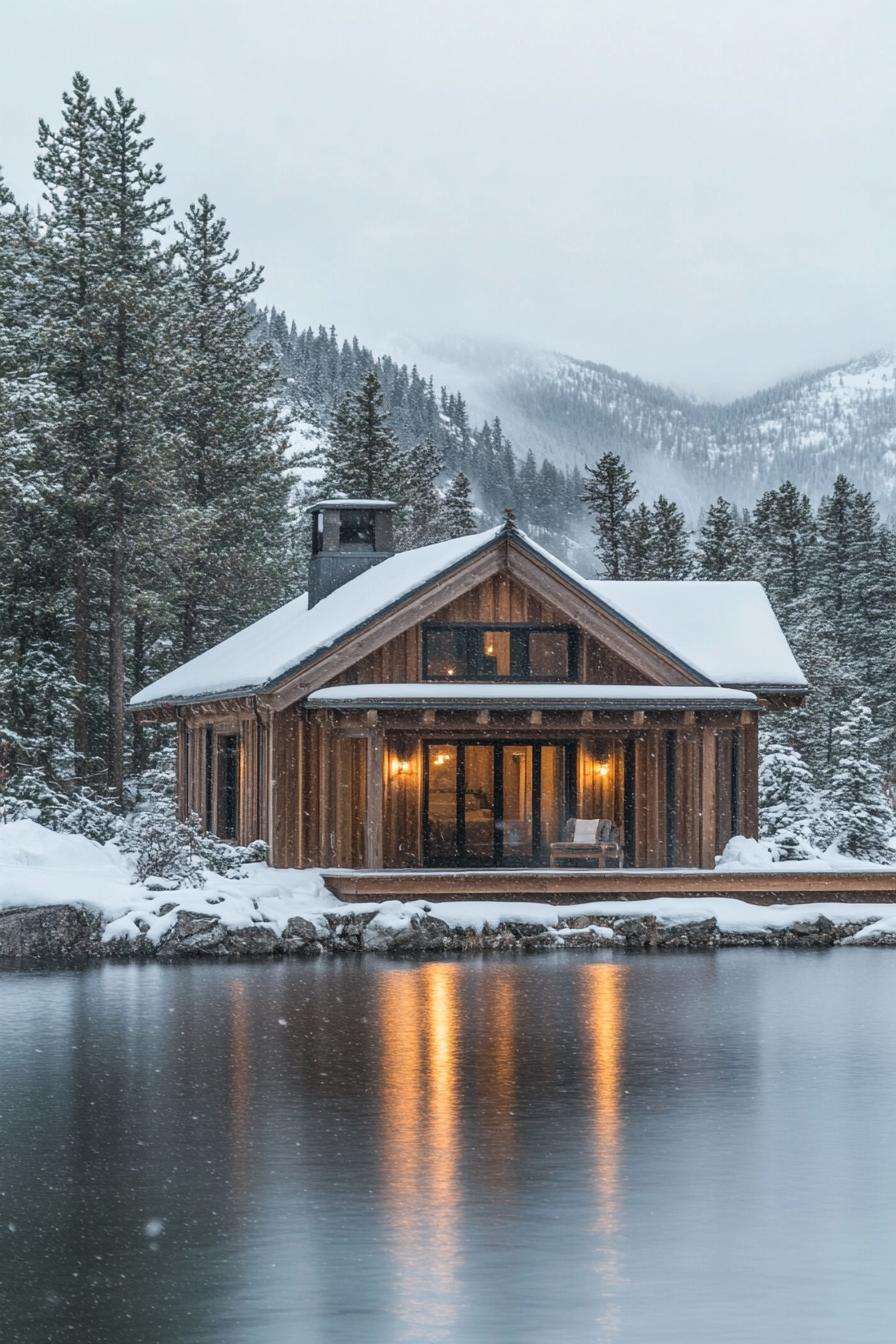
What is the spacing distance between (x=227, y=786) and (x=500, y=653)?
6.79 metres

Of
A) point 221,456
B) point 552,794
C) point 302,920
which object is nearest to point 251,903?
point 302,920

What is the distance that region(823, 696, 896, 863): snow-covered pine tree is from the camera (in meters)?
36.9

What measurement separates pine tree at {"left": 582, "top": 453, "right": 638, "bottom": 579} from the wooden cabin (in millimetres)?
36886

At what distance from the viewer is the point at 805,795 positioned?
36.2 m

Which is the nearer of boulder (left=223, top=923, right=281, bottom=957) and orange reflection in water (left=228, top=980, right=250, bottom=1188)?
orange reflection in water (left=228, top=980, right=250, bottom=1188)

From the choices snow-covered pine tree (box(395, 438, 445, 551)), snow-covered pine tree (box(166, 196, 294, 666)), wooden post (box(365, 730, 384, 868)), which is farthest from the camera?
snow-covered pine tree (box(395, 438, 445, 551))

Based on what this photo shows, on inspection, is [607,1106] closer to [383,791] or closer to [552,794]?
[383,791]

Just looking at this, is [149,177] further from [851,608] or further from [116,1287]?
[116,1287]

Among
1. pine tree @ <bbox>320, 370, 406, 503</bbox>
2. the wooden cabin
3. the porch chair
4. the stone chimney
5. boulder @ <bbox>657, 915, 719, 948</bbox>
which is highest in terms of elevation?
pine tree @ <bbox>320, 370, 406, 503</bbox>

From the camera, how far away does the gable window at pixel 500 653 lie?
1133 inches

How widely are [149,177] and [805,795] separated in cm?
2104

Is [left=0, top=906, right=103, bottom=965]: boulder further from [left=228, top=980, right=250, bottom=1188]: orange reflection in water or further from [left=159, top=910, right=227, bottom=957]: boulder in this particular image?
[left=228, top=980, right=250, bottom=1188]: orange reflection in water

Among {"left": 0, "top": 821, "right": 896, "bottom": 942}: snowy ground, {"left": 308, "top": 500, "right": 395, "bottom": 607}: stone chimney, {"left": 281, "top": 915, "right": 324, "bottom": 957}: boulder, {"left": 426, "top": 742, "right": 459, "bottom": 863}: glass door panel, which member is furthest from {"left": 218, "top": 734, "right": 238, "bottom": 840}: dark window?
{"left": 281, "top": 915, "right": 324, "bottom": 957}: boulder

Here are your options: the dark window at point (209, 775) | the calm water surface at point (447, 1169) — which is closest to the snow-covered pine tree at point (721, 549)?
the dark window at point (209, 775)
